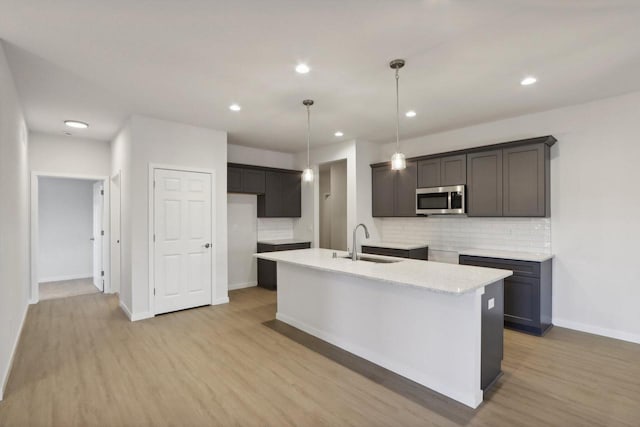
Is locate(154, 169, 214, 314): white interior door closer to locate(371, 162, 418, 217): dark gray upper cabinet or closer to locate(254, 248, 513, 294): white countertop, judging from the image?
locate(254, 248, 513, 294): white countertop

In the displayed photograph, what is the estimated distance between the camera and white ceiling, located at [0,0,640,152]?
2.05 meters

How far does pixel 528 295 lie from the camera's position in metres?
3.67

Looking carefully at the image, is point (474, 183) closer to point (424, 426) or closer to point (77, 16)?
point (424, 426)

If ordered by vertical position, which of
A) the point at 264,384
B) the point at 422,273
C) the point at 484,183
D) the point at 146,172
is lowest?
the point at 264,384

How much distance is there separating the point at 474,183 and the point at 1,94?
16.3 feet

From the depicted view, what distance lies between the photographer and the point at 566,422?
2.13m

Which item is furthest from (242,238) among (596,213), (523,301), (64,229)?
(596,213)

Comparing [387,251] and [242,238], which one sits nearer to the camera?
[387,251]

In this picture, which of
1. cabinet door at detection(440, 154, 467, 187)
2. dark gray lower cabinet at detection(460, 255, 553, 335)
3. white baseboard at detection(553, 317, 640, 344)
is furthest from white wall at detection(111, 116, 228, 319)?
white baseboard at detection(553, 317, 640, 344)

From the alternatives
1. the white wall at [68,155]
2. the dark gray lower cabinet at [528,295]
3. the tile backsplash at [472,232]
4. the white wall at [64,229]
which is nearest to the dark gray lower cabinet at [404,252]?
the tile backsplash at [472,232]

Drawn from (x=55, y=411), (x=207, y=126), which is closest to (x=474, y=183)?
(x=207, y=126)

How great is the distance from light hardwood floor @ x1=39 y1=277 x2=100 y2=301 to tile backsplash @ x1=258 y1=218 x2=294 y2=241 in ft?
10.2

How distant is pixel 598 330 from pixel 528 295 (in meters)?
0.87

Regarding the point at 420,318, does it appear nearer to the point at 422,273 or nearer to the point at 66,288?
the point at 422,273
